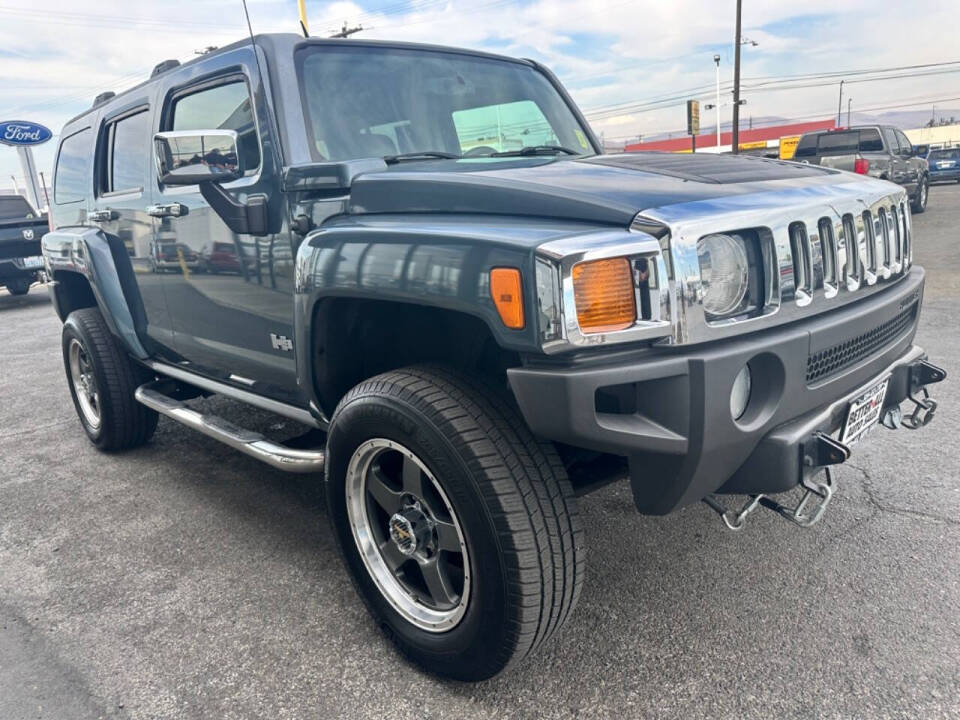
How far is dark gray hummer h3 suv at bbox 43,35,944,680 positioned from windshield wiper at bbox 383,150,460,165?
3 cm

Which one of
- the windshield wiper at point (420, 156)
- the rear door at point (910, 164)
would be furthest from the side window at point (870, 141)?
the windshield wiper at point (420, 156)

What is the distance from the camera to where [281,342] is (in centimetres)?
281

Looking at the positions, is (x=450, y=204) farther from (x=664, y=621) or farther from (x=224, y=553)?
(x=224, y=553)

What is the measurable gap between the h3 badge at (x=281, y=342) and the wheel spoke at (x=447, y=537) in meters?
0.98

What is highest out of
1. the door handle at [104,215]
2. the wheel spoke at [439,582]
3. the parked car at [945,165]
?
the door handle at [104,215]

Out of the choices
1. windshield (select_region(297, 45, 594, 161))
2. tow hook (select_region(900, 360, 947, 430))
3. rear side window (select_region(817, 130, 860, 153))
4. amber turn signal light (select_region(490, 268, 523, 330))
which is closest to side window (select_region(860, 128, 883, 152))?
rear side window (select_region(817, 130, 860, 153))

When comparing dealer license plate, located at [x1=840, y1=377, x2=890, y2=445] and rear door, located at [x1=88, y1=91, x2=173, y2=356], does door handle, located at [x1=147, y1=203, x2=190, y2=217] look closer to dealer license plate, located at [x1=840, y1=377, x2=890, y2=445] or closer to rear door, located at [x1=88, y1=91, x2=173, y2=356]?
rear door, located at [x1=88, y1=91, x2=173, y2=356]

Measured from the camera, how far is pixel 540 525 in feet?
6.30

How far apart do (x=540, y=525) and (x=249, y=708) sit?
1019mm

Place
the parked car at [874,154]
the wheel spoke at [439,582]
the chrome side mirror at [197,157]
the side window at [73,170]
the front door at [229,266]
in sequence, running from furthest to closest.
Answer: the parked car at [874,154], the side window at [73,170], the front door at [229,266], the chrome side mirror at [197,157], the wheel spoke at [439,582]

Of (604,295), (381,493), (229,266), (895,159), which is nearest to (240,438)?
(229,266)

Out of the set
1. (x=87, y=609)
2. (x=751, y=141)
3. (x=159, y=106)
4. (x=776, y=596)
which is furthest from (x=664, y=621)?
(x=751, y=141)

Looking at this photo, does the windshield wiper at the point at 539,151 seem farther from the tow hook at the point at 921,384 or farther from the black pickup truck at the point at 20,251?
the black pickup truck at the point at 20,251

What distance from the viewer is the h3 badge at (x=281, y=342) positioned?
2775 millimetres
